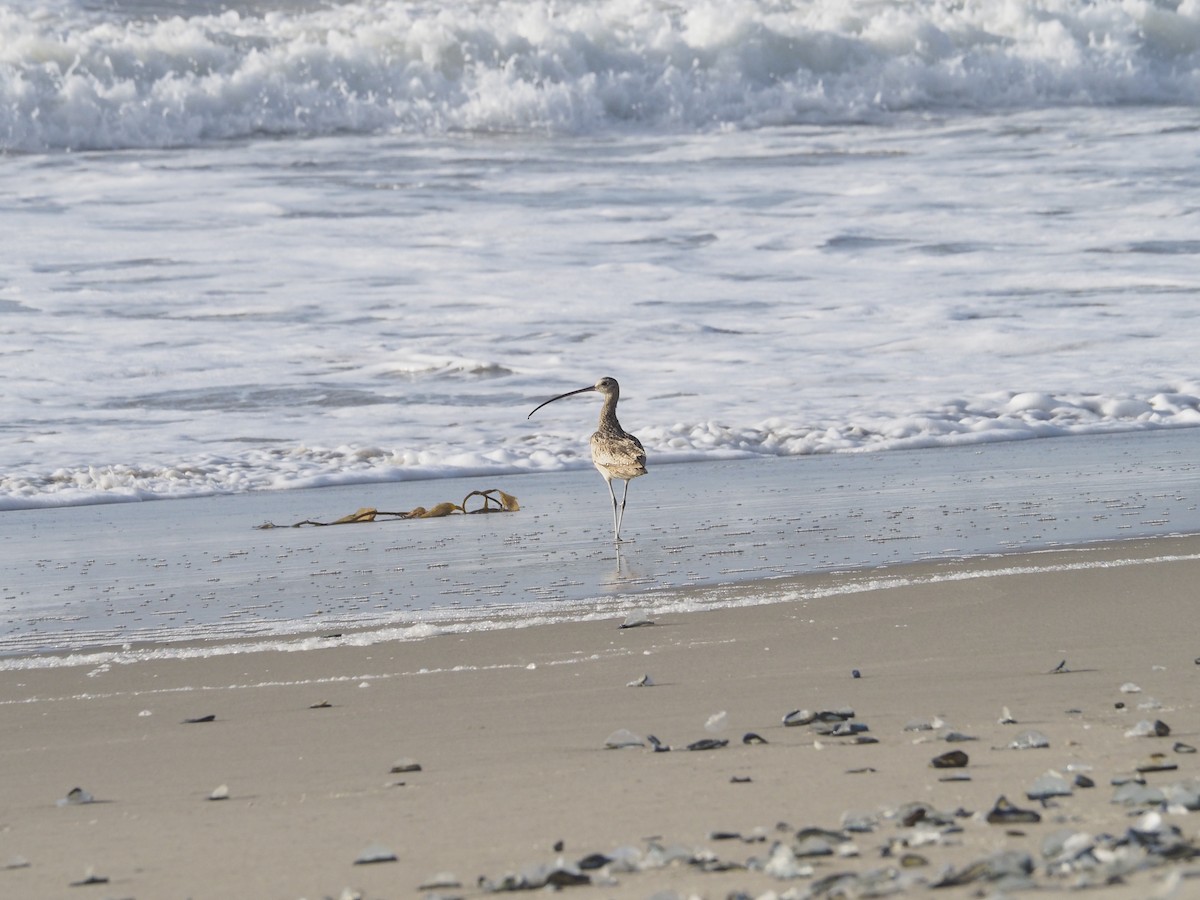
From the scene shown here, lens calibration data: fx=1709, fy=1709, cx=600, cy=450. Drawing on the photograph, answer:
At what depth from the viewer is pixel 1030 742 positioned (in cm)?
306

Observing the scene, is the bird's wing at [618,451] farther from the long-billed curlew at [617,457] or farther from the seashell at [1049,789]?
the seashell at [1049,789]

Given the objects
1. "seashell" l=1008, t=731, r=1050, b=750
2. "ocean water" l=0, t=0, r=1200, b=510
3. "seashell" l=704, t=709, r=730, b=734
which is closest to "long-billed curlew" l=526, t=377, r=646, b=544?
"ocean water" l=0, t=0, r=1200, b=510

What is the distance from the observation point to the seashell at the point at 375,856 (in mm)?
2555

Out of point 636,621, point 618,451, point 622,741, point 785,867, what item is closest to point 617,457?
point 618,451

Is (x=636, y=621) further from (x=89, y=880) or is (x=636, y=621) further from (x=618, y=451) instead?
(x=618, y=451)

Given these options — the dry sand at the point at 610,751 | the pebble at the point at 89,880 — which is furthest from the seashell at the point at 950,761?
the pebble at the point at 89,880

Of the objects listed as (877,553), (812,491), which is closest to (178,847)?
(877,553)

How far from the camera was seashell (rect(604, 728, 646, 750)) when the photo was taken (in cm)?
332

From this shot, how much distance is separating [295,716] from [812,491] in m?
4.56

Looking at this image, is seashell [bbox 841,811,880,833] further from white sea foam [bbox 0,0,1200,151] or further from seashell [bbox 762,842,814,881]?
white sea foam [bbox 0,0,1200,151]

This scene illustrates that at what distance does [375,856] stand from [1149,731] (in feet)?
4.68

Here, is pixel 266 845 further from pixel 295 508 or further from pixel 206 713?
pixel 295 508

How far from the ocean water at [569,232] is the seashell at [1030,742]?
21.5 feet

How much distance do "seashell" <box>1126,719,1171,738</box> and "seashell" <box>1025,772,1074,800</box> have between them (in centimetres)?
47
